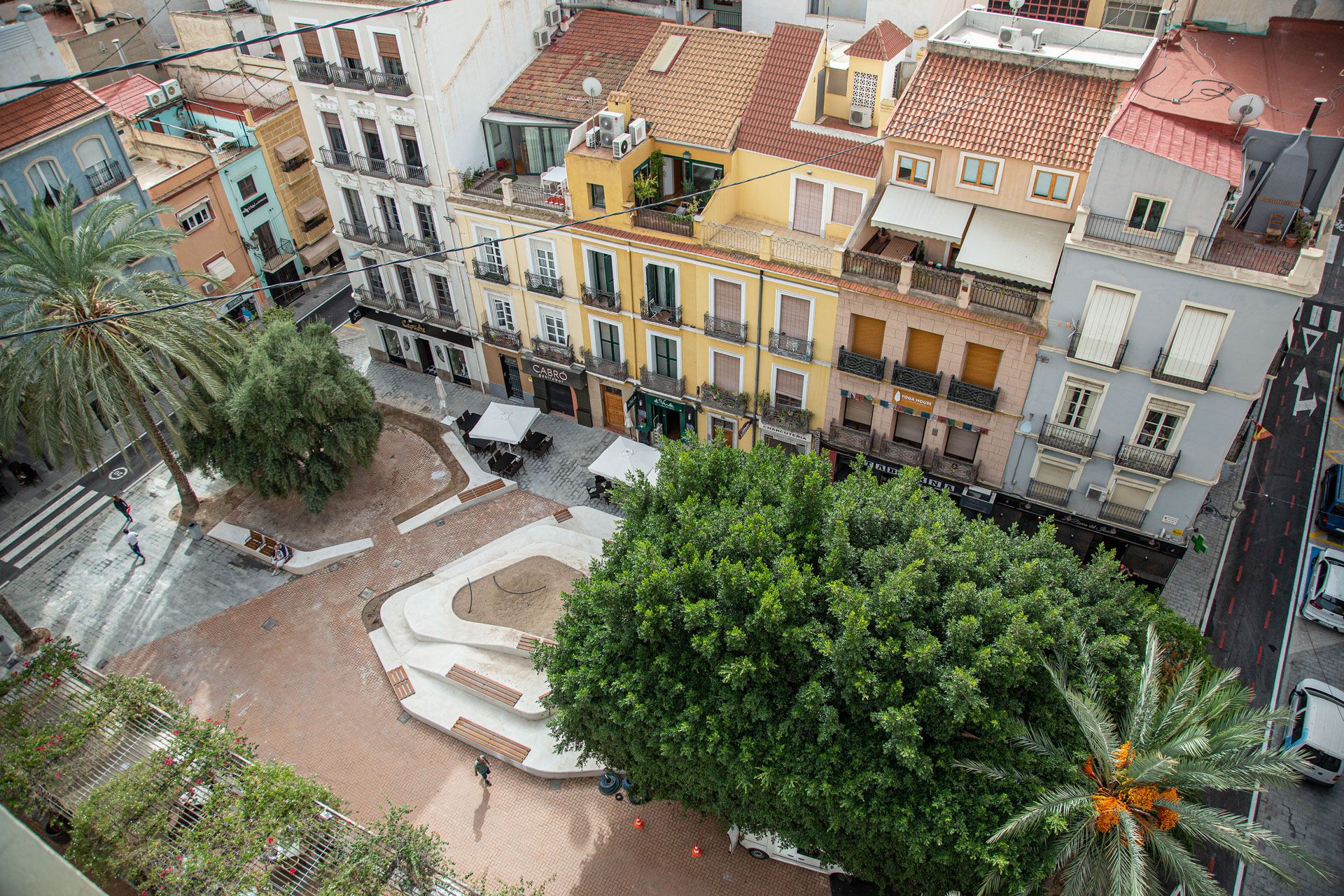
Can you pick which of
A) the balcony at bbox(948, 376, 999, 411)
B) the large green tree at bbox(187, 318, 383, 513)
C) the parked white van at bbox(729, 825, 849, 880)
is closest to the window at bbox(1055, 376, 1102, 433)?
the balcony at bbox(948, 376, 999, 411)

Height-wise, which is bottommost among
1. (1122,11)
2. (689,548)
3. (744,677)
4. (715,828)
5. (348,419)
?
(715,828)

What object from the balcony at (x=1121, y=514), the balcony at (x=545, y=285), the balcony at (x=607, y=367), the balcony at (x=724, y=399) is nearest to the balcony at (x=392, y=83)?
the balcony at (x=545, y=285)

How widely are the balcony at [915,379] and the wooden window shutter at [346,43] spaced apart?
89.4 ft

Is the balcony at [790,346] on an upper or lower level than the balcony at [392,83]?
lower

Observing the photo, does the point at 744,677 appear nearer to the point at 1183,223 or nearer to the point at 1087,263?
the point at 1087,263

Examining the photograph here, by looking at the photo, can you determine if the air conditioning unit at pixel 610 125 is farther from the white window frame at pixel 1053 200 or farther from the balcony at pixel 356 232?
the white window frame at pixel 1053 200

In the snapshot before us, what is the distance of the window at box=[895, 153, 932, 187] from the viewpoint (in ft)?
107

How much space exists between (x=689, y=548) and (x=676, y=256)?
16.1 m

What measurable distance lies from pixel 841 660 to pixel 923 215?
60.7ft

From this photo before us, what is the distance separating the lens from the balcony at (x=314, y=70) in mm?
39156

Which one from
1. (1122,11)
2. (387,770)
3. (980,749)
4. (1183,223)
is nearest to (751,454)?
(980,749)

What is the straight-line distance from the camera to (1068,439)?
105 feet

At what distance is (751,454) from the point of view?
28078mm

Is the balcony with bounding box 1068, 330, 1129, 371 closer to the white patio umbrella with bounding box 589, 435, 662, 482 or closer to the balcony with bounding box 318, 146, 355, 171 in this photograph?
the white patio umbrella with bounding box 589, 435, 662, 482
